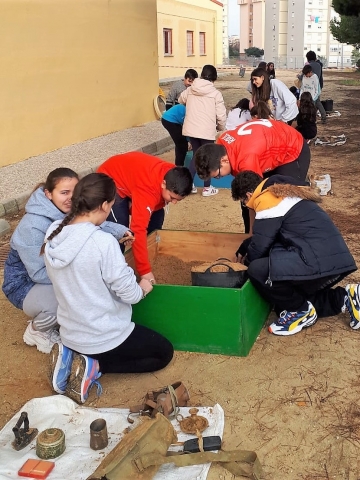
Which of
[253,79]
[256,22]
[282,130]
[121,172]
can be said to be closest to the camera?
[121,172]

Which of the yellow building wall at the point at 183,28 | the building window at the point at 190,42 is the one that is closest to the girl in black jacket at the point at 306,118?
the yellow building wall at the point at 183,28

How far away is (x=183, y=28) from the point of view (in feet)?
95.1

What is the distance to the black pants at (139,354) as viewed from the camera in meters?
3.10

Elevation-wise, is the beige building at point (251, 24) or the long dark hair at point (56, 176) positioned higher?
the beige building at point (251, 24)

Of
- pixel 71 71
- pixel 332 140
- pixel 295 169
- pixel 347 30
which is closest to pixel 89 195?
pixel 295 169

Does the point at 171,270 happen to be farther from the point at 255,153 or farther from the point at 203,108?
the point at 203,108

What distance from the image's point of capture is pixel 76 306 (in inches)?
113

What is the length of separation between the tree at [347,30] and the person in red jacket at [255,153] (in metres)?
21.4

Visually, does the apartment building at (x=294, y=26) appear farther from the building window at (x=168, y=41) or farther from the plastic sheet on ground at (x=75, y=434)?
the plastic sheet on ground at (x=75, y=434)

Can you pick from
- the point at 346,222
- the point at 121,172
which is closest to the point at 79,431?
the point at 121,172

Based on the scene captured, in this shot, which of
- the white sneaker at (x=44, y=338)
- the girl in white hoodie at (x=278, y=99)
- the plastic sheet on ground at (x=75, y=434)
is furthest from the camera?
the girl in white hoodie at (x=278, y=99)

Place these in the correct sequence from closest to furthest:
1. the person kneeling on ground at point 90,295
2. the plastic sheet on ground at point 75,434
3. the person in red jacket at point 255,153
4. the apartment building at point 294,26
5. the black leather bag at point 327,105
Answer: the plastic sheet on ground at point 75,434 < the person kneeling on ground at point 90,295 < the person in red jacket at point 255,153 < the black leather bag at point 327,105 < the apartment building at point 294,26

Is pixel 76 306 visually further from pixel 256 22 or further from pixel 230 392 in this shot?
pixel 256 22

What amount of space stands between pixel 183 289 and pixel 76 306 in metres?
0.72
